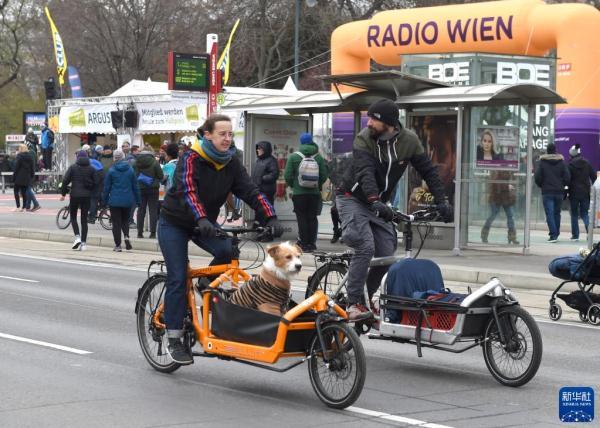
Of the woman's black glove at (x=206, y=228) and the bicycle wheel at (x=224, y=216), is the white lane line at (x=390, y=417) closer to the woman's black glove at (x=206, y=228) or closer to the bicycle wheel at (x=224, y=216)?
the woman's black glove at (x=206, y=228)

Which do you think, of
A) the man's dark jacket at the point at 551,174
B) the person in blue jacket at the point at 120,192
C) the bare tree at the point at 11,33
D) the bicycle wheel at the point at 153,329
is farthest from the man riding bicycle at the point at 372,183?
the bare tree at the point at 11,33

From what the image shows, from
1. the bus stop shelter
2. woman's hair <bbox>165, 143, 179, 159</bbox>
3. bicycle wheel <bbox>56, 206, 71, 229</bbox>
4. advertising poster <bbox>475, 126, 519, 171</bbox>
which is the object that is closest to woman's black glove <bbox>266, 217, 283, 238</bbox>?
the bus stop shelter

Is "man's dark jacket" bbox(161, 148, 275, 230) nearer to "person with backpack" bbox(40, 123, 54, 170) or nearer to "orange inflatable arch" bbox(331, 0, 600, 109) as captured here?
"orange inflatable arch" bbox(331, 0, 600, 109)

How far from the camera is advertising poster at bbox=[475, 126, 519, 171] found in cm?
1870

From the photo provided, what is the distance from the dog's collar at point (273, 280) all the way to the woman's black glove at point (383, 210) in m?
1.21

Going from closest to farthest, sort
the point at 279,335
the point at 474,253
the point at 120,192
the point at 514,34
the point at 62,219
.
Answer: the point at 279,335 < the point at 474,253 < the point at 120,192 < the point at 62,219 < the point at 514,34

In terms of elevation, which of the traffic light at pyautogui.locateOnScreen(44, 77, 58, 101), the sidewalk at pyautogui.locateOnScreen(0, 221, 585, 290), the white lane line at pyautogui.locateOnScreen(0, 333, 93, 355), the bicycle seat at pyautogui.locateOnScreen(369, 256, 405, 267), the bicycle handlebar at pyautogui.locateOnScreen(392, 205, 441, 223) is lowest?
the sidewalk at pyautogui.locateOnScreen(0, 221, 585, 290)

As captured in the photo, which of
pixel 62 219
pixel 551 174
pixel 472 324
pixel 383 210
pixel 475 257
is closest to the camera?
pixel 472 324

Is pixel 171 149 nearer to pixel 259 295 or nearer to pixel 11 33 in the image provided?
pixel 259 295

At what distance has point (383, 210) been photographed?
841 centimetres

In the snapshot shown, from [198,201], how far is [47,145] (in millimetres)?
39747

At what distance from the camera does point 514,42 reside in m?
27.5

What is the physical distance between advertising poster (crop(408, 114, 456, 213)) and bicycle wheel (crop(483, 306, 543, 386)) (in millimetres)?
11058

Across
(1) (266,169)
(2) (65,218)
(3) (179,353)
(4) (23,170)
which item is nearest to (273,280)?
(3) (179,353)
